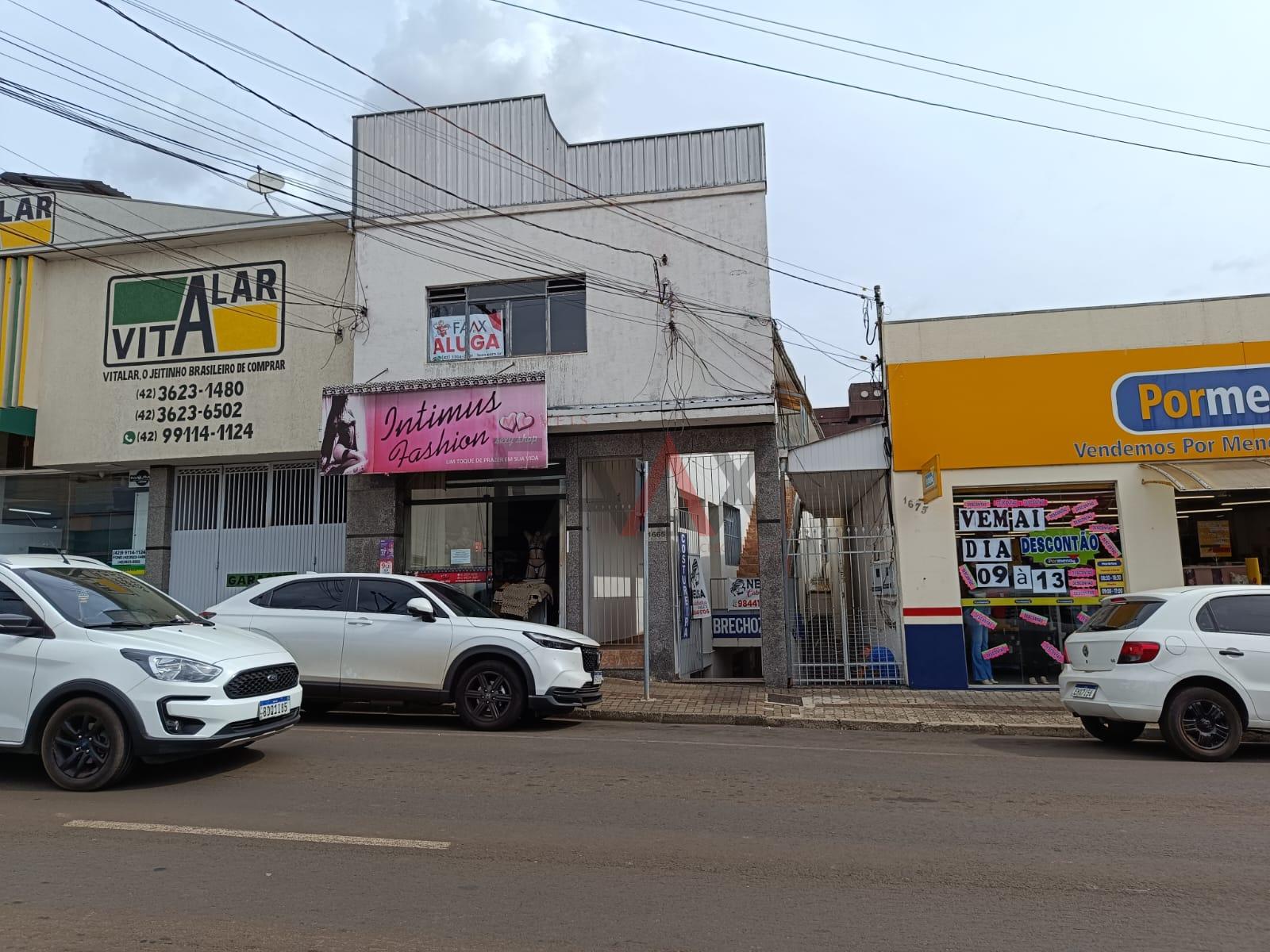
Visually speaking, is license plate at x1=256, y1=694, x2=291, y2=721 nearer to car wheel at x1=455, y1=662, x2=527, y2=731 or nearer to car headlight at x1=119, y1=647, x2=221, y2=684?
car headlight at x1=119, y1=647, x2=221, y2=684

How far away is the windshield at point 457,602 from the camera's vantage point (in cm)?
1044

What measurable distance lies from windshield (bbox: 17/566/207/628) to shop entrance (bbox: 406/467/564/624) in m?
7.61

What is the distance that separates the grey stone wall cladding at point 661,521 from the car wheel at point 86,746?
8.35 m

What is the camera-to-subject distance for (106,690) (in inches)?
265

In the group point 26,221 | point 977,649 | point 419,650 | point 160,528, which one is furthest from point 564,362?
point 26,221

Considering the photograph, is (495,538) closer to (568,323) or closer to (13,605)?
(568,323)

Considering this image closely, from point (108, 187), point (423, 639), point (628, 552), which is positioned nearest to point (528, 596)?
point (628, 552)

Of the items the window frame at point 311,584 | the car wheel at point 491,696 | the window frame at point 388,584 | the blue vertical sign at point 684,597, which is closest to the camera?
the car wheel at point 491,696

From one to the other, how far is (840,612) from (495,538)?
578 cm

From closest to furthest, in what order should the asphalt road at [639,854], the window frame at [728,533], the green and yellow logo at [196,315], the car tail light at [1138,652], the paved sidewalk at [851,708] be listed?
the asphalt road at [639,854], the car tail light at [1138,652], the paved sidewalk at [851,708], the green and yellow logo at [196,315], the window frame at [728,533]

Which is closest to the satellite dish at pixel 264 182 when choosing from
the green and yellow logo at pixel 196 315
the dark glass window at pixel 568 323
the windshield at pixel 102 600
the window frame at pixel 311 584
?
the green and yellow logo at pixel 196 315

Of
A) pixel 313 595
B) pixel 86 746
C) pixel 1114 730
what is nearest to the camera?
pixel 86 746

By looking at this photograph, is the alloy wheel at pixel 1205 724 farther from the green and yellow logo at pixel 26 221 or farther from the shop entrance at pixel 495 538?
the green and yellow logo at pixel 26 221

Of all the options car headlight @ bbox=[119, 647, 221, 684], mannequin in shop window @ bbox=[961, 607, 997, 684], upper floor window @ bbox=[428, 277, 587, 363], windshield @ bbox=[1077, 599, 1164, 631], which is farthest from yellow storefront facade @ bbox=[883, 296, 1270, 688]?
car headlight @ bbox=[119, 647, 221, 684]
